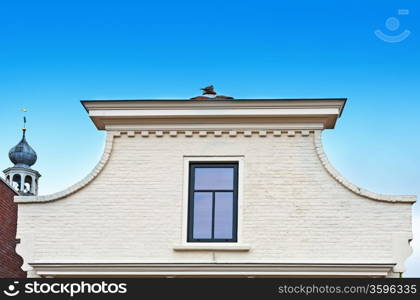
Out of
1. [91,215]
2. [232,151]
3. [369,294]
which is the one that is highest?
[232,151]

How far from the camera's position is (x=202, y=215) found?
18125 millimetres

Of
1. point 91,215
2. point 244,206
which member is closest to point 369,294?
point 244,206

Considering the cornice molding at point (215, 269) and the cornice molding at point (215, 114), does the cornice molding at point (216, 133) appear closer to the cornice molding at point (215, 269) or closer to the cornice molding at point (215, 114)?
the cornice molding at point (215, 114)

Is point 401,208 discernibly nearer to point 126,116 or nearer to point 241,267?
point 241,267

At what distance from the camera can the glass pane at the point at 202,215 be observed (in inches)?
709

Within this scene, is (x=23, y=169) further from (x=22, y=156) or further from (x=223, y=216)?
(x=223, y=216)

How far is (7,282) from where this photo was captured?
1680 centimetres

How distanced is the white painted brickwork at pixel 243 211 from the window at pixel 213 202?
0.25m

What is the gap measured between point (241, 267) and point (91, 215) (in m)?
3.49

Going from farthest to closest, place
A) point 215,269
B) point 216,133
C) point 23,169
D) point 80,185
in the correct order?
point 23,169 < point 216,133 < point 80,185 < point 215,269

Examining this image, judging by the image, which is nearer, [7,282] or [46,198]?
[7,282]

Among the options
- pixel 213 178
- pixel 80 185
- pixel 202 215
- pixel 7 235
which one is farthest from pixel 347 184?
pixel 7 235

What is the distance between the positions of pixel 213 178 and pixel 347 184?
2.92m

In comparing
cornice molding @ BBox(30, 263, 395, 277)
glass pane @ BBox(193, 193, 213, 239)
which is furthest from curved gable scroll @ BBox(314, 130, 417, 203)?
glass pane @ BBox(193, 193, 213, 239)
